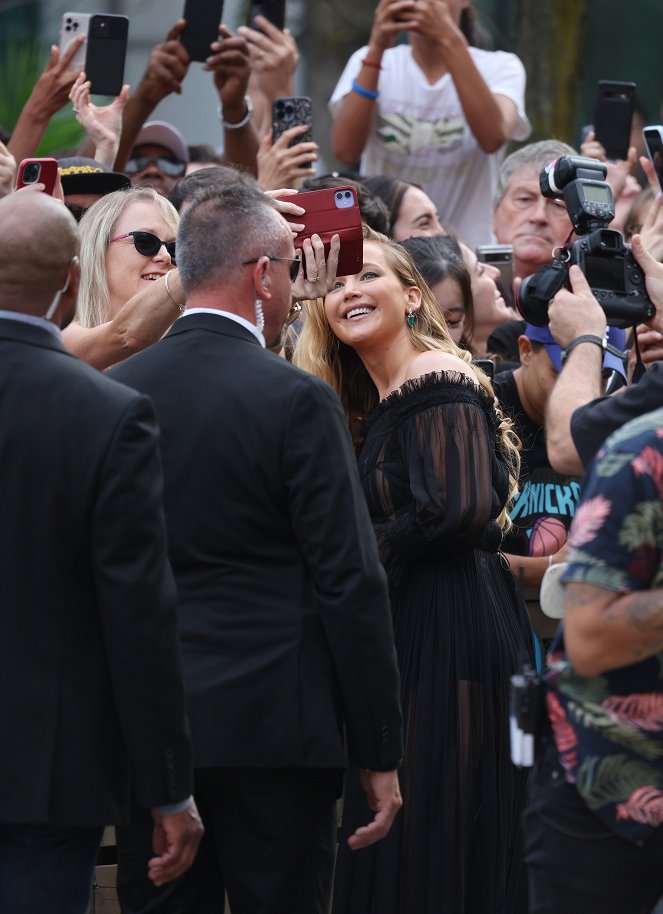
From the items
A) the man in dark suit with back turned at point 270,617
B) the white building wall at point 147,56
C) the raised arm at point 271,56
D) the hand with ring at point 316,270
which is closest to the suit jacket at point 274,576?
the man in dark suit with back turned at point 270,617

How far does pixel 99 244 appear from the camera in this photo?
473 centimetres

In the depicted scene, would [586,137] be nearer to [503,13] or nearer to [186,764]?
[503,13]

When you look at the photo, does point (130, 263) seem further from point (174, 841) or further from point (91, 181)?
point (174, 841)

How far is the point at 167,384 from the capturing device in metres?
3.42

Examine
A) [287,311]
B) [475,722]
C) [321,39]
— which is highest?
[287,311]

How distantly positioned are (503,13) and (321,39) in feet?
4.03

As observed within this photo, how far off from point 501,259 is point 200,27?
5.34ft

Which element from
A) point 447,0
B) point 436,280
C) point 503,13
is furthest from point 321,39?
point 436,280

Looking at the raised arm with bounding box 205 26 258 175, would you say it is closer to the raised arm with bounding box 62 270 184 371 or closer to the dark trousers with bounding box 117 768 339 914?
the raised arm with bounding box 62 270 184 371

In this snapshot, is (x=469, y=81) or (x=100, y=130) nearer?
(x=100, y=130)

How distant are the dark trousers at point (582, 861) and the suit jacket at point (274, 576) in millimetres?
526

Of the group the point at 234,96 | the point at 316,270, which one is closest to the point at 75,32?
the point at 234,96

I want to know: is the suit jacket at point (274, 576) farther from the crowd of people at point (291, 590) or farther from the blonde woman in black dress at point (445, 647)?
the blonde woman in black dress at point (445, 647)

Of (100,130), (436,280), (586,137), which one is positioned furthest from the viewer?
(586,137)
